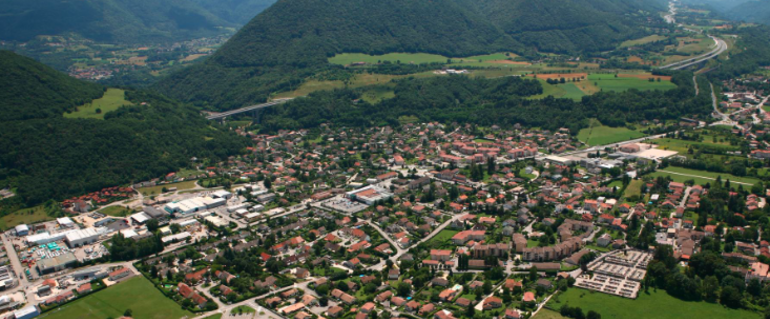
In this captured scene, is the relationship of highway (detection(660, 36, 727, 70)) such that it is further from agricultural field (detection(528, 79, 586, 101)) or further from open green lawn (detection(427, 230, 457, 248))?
open green lawn (detection(427, 230, 457, 248))

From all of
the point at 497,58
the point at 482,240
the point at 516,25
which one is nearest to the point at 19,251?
the point at 482,240

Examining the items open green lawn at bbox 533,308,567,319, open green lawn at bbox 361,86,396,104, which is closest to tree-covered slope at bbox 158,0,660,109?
open green lawn at bbox 361,86,396,104

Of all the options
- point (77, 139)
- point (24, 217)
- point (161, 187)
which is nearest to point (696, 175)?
point (161, 187)

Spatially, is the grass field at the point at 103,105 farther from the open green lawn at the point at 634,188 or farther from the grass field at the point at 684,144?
the grass field at the point at 684,144

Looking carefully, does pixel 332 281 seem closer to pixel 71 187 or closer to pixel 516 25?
pixel 71 187

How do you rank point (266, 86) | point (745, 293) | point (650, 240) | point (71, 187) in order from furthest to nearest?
1. point (266, 86)
2. point (71, 187)
3. point (650, 240)
4. point (745, 293)
